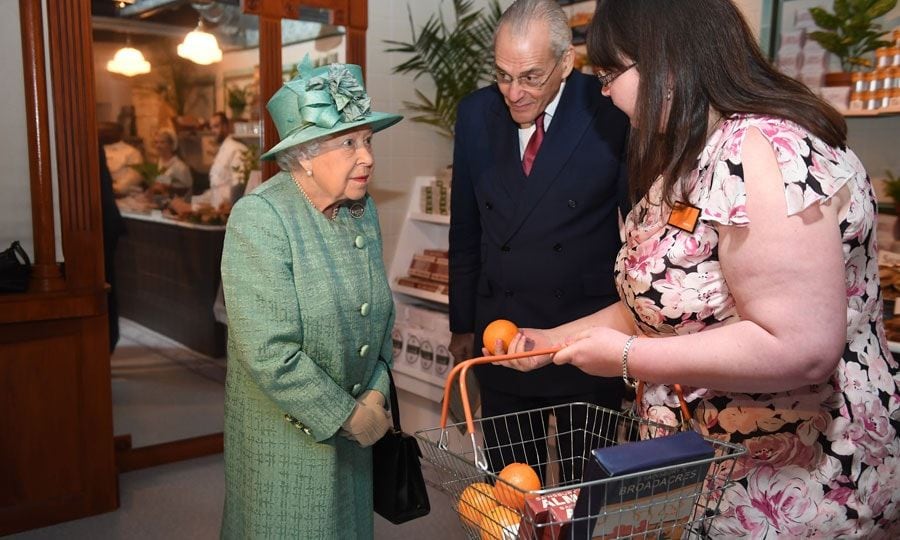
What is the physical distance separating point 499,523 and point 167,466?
10.9 ft

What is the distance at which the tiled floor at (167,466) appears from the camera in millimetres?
3387

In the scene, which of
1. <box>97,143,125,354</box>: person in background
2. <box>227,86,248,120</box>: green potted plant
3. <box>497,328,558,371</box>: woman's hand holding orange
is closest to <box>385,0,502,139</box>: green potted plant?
<box>227,86,248,120</box>: green potted plant

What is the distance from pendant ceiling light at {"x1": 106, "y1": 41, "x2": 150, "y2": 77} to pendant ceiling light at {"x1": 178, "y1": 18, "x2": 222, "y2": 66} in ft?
0.63

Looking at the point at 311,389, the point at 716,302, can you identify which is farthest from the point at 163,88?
the point at 716,302

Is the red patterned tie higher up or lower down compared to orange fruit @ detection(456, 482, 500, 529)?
higher up

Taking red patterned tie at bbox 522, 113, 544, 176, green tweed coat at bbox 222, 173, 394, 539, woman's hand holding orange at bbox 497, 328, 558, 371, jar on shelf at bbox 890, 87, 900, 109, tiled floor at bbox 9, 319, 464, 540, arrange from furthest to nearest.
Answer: tiled floor at bbox 9, 319, 464, 540 < jar on shelf at bbox 890, 87, 900, 109 < red patterned tie at bbox 522, 113, 544, 176 < green tweed coat at bbox 222, 173, 394, 539 < woman's hand holding orange at bbox 497, 328, 558, 371

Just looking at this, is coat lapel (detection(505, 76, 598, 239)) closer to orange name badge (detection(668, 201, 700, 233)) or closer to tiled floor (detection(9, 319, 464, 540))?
orange name badge (detection(668, 201, 700, 233))

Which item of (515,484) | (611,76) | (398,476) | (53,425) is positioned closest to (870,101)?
(611,76)

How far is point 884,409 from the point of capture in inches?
53.0

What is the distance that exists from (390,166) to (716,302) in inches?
134

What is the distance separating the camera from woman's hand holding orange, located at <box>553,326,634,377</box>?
1.28 m

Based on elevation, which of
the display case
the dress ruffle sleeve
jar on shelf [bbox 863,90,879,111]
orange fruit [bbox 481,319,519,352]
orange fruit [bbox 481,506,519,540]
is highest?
jar on shelf [bbox 863,90,879,111]

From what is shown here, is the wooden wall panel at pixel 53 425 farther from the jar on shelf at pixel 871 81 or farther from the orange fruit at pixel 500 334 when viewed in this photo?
the jar on shelf at pixel 871 81

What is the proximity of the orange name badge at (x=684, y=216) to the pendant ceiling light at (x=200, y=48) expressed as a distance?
3.07 meters
